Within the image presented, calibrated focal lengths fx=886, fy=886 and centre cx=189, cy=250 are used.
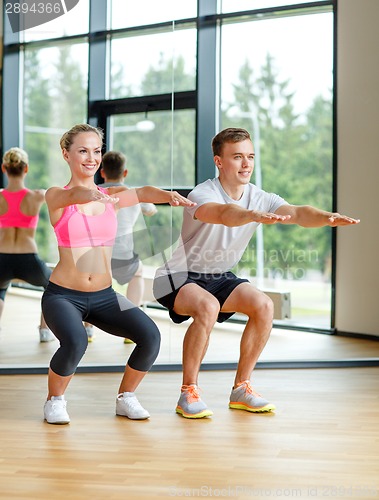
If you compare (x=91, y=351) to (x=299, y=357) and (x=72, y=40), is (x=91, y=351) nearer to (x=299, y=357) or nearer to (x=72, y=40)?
(x=299, y=357)

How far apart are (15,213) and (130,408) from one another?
1405 mm

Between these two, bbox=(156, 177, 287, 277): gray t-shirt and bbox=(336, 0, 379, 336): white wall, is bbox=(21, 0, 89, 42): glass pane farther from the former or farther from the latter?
bbox=(336, 0, 379, 336): white wall

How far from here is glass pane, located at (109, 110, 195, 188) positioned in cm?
439

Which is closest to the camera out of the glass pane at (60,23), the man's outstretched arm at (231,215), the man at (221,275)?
the man's outstretched arm at (231,215)

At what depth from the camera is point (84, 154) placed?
327 cm

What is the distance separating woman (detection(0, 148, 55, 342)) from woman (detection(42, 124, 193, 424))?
1.00 metres

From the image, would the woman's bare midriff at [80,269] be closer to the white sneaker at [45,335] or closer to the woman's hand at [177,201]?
the woman's hand at [177,201]

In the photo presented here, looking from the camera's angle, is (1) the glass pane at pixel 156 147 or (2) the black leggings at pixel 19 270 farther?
(1) the glass pane at pixel 156 147

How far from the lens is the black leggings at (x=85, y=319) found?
3.14 metres

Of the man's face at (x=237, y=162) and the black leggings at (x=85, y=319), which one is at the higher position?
the man's face at (x=237, y=162)

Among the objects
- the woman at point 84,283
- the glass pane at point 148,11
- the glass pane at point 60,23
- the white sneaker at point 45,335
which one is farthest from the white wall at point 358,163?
the woman at point 84,283

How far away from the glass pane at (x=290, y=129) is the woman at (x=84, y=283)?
1571 mm

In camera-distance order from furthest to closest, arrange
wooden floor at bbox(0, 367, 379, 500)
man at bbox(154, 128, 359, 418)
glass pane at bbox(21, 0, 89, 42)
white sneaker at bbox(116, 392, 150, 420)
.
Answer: glass pane at bbox(21, 0, 89, 42)
man at bbox(154, 128, 359, 418)
white sneaker at bbox(116, 392, 150, 420)
wooden floor at bbox(0, 367, 379, 500)

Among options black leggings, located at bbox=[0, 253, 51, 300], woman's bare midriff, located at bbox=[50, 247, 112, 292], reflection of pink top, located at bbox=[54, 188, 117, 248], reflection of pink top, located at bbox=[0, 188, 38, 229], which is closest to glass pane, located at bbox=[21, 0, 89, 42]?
reflection of pink top, located at bbox=[0, 188, 38, 229]
